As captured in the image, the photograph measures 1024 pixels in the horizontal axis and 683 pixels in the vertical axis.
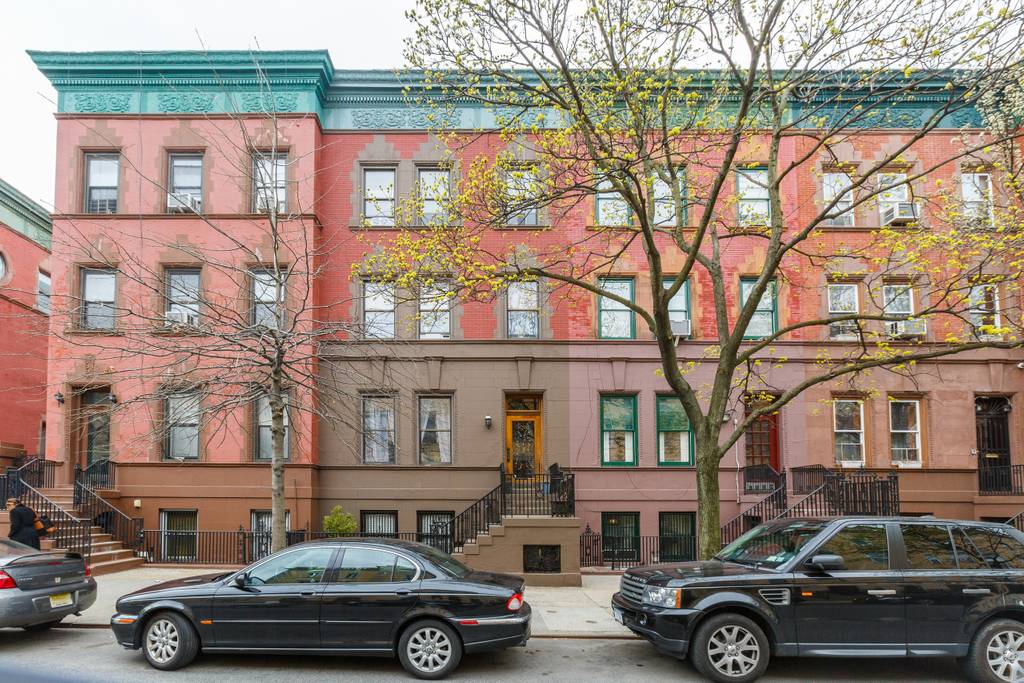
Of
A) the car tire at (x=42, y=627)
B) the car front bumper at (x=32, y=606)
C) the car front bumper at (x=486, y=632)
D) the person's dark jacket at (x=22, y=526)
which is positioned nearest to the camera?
the car front bumper at (x=486, y=632)

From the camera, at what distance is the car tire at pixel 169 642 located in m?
8.57

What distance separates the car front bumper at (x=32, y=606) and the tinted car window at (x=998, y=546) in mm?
11149

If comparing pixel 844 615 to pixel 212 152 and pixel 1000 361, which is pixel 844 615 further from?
pixel 212 152

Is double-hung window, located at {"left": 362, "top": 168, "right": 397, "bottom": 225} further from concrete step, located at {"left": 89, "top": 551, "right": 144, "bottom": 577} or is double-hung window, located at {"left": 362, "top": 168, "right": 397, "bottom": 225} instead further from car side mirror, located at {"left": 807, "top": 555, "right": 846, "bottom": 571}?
car side mirror, located at {"left": 807, "top": 555, "right": 846, "bottom": 571}

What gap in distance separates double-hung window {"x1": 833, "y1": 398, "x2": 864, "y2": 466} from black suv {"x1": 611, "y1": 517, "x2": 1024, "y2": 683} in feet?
38.0

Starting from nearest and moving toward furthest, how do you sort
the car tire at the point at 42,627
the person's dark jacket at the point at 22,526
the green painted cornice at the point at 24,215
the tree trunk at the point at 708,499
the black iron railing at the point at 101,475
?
the car tire at the point at 42,627 < the tree trunk at the point at 708,499 < the person's dark jacket at the point at 22,526 < the black iron railing at the point at 101,475 < the green painted cornice at the point at 24,215

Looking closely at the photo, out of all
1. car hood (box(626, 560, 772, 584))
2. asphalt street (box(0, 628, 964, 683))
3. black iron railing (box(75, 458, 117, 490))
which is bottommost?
asphalt street (box(0, 628, 964, 683))

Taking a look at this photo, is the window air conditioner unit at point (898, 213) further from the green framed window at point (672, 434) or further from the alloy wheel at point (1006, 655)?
the alloy wheel at point (1006, 655)

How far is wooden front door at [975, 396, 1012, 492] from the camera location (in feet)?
65.7

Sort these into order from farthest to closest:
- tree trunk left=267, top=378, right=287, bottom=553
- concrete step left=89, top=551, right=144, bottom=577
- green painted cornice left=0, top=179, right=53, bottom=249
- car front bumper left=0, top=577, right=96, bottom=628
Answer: green painted cornice left=0, top=179, right=53, bottom=249 → concrete step left=89, top=551, right=144, bottom=577 → tree trunk left=267, top=378, right=287, bottom=553 → car front bumper left=0, top=577, right=96, bottom=628

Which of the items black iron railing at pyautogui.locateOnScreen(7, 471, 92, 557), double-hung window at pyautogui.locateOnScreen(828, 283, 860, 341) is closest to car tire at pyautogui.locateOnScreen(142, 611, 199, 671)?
black iron railing at pyautogui.locateOnScreen(7, 471, 92, 557)

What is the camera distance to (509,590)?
875 cm

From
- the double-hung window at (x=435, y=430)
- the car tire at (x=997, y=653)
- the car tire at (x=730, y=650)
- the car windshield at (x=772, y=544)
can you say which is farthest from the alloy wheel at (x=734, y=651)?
the double-hung window at (x=435, y=430)

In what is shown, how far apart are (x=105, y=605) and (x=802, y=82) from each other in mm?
13472
